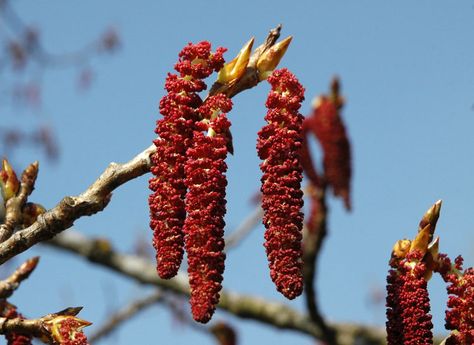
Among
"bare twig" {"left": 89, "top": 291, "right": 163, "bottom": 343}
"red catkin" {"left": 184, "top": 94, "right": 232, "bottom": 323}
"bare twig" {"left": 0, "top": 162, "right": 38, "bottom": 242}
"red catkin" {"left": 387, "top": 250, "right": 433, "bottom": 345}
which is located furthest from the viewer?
"bare twig" {"left": 89, "top": 291, "right": 163, "bottom": 343}

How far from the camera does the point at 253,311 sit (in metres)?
6.43

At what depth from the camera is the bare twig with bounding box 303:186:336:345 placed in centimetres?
566

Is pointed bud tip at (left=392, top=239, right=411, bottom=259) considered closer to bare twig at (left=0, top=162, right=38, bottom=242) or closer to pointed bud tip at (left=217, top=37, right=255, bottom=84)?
pointed bud tip at (left=217, top=37, right=255, bottom=84)

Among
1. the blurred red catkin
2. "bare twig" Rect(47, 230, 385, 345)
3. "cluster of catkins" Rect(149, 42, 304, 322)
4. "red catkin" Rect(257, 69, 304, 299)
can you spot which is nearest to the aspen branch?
"cluster of catkins" Rect(149, 42, 304, 322)

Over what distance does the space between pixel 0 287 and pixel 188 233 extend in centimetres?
104

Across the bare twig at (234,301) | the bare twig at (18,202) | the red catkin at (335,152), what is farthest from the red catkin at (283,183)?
the bare twig at (234,301)

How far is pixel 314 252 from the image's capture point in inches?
226

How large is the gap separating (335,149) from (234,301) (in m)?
1.56

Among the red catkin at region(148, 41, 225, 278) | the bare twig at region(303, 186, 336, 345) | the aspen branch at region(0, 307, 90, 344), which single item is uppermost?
the bare twig at region(303, 186, 336, 345)

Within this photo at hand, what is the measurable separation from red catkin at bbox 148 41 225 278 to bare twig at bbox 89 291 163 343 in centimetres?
525

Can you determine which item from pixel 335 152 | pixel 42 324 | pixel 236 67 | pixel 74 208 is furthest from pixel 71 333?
pixel 335 152

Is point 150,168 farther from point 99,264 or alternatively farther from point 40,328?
point 99,264

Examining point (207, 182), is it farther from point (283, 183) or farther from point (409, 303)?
point (409, 303)

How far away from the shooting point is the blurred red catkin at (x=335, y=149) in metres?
5.45
